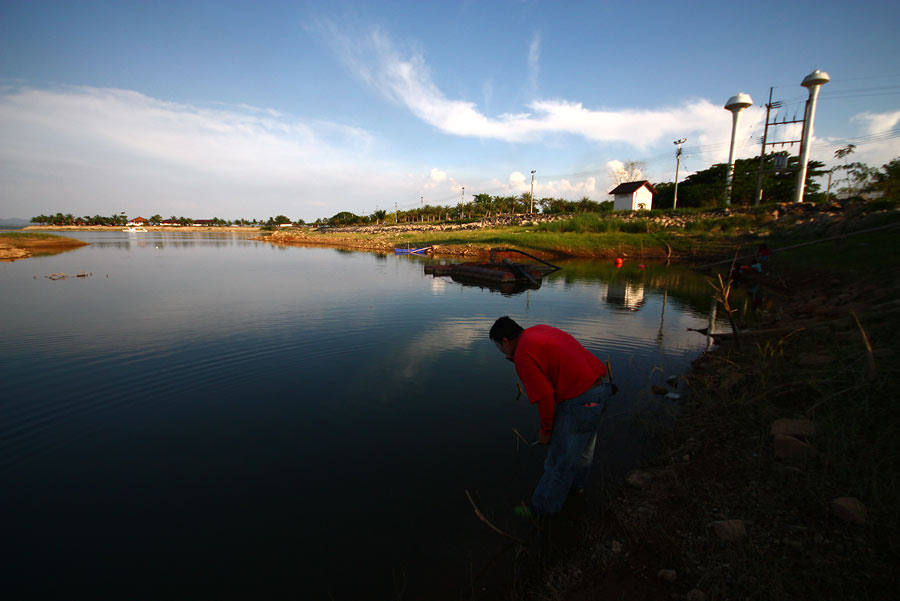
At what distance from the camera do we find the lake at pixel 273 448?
4.10 m

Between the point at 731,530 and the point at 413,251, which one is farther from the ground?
the point at 413,251

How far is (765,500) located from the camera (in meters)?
3.69

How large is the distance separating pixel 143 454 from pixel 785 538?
8.38 m

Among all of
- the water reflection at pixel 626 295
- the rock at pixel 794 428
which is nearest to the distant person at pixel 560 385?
the rock at pixel 794 428

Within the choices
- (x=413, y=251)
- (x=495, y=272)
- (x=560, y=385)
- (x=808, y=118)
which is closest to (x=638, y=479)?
(x=560, y=385)

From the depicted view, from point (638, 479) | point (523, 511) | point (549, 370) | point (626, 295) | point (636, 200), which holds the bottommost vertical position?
point (523, 511)

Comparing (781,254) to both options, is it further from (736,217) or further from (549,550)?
(549,550)

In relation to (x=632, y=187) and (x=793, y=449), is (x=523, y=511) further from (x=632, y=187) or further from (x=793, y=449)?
(x=632, y=187)

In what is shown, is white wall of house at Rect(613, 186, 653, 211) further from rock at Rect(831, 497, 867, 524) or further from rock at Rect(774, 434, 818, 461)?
rock at Rect(831, 497, 867, 524)

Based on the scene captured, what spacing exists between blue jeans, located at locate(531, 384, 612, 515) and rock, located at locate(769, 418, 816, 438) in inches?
89.8

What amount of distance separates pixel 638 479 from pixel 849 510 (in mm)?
1929

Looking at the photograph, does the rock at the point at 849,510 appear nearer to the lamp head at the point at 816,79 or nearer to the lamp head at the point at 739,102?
the lamp head at the point at 816,79

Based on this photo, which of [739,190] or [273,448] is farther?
[739,190]

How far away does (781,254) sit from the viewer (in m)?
22.1
